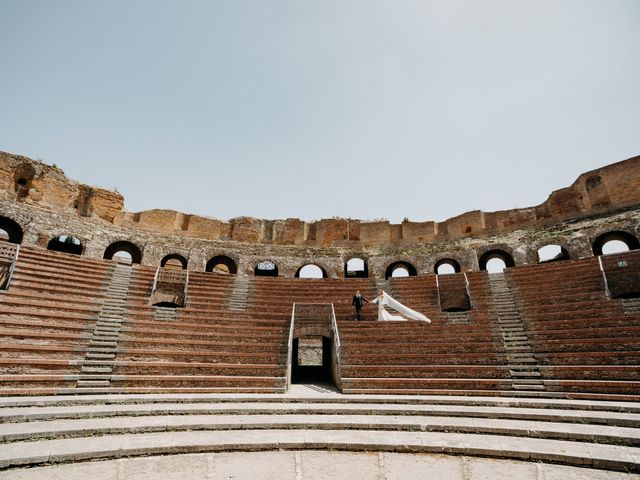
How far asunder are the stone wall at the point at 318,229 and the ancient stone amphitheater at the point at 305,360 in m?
0.12

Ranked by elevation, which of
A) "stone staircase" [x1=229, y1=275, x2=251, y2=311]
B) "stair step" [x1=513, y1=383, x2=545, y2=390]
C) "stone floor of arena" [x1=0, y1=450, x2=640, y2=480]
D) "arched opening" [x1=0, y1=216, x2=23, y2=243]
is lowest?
"stone floor of arena" [x1=0, y1=450, x2=640, y2=480]

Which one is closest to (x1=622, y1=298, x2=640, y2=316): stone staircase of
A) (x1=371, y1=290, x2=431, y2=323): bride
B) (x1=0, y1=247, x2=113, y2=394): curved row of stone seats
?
(x1=371, y1=290, x2=431, y2=323): bride

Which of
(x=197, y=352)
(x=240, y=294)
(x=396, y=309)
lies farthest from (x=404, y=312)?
(x=240, y=294)

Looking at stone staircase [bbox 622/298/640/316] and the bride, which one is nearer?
stone staircase [bbox 622/298/640/316]

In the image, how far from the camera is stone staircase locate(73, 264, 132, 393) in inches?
286

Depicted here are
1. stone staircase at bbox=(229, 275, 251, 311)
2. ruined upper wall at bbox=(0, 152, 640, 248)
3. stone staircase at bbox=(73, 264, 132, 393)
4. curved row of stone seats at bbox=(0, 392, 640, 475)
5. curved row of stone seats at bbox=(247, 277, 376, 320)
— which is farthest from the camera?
ruined upper wall at bbox=(0, 152, 640, 248)

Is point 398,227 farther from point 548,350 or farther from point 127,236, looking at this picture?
point 127,236

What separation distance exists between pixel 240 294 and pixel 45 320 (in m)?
6.41

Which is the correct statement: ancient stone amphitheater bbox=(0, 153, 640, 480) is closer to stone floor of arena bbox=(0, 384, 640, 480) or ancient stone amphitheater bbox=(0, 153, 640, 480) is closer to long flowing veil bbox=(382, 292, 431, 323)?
stone floor of arena bbox=(0, 384, 640, 480)

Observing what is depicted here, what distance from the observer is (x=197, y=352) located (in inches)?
344

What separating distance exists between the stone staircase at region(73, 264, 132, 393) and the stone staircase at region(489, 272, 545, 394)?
30.7 feet

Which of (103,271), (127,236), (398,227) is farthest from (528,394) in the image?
(127,236)

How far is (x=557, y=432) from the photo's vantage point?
466 cm

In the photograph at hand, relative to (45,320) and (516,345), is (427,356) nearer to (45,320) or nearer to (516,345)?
(516,345)
